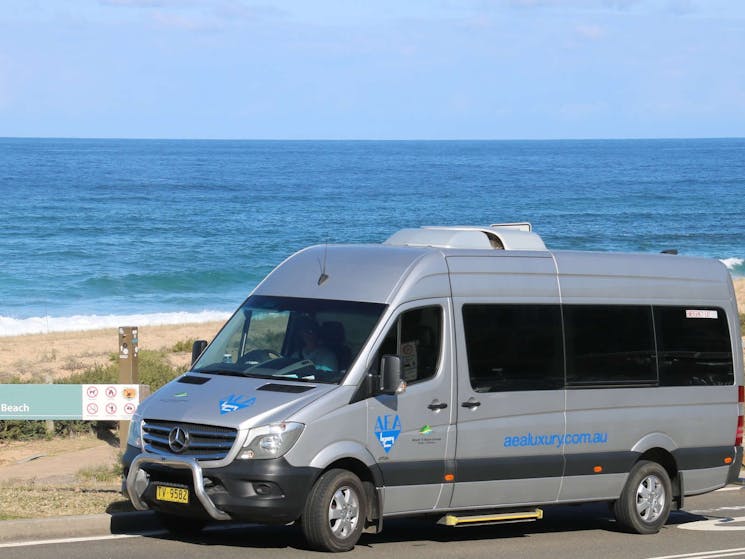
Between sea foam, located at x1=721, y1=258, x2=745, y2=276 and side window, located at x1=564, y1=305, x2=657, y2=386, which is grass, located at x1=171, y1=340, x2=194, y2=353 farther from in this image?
sea foam, located at x1=721, y1=258, x2=745, y2=276

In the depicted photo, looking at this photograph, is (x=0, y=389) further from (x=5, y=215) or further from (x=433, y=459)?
(x=5, y=215)

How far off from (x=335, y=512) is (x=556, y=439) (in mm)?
2400

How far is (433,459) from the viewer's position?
1047cm


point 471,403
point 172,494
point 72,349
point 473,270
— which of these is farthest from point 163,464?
point 72,349

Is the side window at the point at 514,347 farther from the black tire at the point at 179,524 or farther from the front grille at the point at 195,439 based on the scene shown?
the black tire at the point at 179,524

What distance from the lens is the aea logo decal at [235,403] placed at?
31.7ft

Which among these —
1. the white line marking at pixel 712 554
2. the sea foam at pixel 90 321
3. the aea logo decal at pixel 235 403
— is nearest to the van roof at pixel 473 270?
the aea logo decal at pixel 235 403

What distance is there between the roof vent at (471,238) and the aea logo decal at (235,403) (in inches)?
105

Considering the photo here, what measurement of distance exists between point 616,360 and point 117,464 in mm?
5436

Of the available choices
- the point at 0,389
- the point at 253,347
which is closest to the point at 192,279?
the point at 0,389

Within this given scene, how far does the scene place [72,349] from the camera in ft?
93.2

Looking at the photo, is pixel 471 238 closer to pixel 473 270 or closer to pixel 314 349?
pixel 473 270

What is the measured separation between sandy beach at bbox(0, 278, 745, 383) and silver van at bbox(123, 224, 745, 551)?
11.2 m

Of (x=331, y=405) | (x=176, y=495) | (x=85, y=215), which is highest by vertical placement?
(x=85, y=215)
